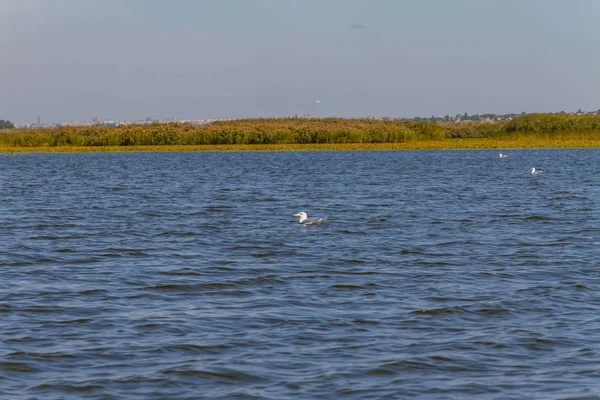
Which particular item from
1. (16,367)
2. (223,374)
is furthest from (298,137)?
(223,374)

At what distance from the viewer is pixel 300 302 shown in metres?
17.0

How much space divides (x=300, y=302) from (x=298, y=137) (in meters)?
103

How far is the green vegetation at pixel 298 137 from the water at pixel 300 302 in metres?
79.2

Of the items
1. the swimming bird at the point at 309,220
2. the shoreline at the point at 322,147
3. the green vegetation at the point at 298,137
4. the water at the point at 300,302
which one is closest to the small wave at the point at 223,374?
the water at the point at 300,302

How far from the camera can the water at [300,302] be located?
12.3 meters

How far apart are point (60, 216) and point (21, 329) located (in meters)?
19.5

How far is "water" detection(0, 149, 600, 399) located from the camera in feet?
40.3

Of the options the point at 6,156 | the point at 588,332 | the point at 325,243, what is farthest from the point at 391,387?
the point at 6,156

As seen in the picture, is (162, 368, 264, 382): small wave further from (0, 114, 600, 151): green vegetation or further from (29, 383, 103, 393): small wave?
(0, 114, 600, 151): green vegetation

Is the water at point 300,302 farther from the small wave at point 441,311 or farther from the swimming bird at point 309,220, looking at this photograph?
the swimming bird at point 309,220

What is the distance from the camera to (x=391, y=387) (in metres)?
11.9

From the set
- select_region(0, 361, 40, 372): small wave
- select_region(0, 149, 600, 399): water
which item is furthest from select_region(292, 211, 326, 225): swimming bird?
select_region(0, 361, 40, 372): small wave

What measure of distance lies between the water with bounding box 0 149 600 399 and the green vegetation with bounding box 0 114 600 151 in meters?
79.2

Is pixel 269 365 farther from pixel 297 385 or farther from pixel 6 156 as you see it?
pixel 6 156
